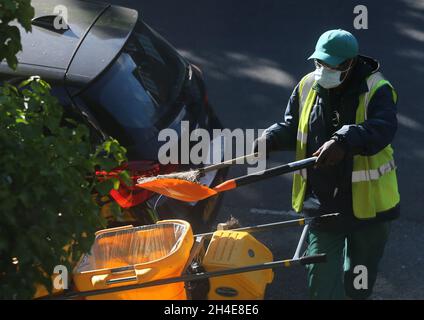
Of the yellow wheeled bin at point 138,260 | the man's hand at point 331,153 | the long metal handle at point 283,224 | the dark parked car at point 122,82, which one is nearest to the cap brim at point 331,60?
the man's hand at point 331,153

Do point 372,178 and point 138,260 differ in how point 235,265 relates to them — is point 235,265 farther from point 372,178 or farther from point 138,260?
point 372,178

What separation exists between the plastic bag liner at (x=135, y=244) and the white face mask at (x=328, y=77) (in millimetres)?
1124

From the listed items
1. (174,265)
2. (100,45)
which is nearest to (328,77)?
(174,265)

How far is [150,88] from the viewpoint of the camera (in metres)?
6.47

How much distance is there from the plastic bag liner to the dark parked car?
2.75ft

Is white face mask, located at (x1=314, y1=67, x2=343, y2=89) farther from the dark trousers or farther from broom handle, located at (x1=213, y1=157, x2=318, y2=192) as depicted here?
the dark trousers

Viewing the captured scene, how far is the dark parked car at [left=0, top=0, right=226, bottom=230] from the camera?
6141 millimetres

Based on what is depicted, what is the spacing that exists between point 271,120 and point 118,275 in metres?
4.75

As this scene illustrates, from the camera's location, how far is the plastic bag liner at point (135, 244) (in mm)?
5203

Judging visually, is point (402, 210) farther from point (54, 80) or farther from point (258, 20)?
point (258, 20)

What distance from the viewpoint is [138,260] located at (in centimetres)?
520

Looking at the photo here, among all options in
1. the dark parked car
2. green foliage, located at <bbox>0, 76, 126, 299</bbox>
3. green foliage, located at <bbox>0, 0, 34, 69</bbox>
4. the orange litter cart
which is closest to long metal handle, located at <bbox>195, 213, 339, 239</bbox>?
the orange litter cart

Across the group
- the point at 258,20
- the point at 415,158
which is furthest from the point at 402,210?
the point at 258,20

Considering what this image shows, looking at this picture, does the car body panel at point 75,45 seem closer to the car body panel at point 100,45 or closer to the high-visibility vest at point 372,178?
the car body panel at point 100,45
